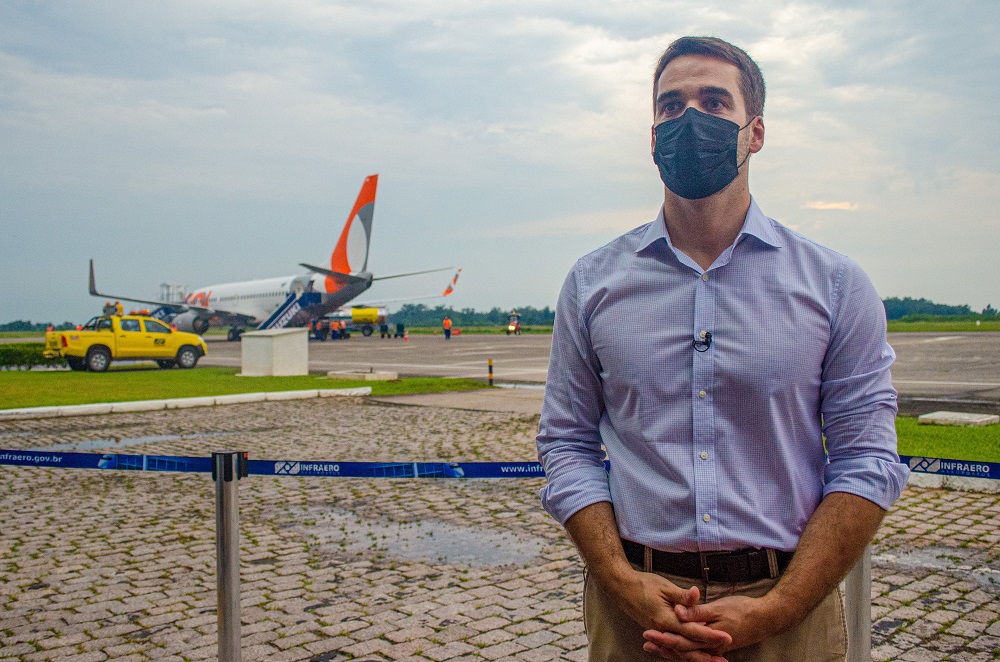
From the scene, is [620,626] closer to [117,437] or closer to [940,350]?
[117,437]

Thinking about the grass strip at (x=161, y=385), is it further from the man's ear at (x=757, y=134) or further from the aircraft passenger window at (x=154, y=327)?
the man's ear at (x=757, y=134)

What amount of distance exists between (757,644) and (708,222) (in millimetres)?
978

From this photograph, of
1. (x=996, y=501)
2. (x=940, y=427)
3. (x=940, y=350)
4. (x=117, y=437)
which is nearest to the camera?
(x=996, y=501)

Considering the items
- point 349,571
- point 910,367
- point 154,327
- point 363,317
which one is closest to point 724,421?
point 349,571

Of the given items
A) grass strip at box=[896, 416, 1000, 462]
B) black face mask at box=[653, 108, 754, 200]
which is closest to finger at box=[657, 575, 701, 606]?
black face mask at box=[653, 108, 754, 200]

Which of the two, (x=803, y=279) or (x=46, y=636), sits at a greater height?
(x=803, y=279)

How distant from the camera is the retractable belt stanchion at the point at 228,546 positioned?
146 inches

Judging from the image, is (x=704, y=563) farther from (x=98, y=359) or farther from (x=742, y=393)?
(x=98, y=359)

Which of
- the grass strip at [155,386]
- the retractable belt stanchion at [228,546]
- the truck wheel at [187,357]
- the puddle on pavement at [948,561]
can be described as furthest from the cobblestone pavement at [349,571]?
the truck wheel at [187,357]

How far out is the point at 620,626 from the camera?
6.70 feet

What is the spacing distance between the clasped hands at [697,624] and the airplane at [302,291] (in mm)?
42730

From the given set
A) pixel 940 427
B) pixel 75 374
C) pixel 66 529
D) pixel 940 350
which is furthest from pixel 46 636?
pixel 940 350

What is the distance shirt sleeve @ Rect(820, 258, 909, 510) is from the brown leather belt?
0.19m

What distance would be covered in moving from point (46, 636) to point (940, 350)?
32607 mm
